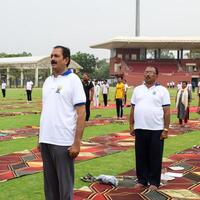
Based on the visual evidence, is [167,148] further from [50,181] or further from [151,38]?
[151,38]

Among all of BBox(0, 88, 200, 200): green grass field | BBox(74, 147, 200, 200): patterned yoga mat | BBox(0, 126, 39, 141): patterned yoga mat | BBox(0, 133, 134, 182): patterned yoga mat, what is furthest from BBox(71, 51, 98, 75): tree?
BBox(74, 147, 200, 200): patterned yoga mat

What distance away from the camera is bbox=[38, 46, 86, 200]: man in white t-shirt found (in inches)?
173

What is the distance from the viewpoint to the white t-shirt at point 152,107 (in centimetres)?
630

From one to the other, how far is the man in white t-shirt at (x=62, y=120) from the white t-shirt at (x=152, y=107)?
204 cm

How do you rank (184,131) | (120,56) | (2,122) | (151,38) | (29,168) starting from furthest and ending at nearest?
(120,56) < (151,38) < (2,122) < (184,131) < (29,168)

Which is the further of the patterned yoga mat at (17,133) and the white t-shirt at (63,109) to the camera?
the patterned yoga mat at (17,133)

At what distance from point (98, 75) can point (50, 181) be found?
313 ft

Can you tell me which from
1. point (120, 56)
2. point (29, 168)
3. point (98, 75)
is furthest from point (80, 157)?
point (98, 75)

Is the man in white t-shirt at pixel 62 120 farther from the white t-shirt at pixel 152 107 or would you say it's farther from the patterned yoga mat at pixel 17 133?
the patterned yoga mat at pixel 17 133

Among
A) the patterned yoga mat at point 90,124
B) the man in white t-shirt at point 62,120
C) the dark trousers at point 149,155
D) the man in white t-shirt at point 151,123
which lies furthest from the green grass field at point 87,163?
the man in white t-shirt at point 62,120

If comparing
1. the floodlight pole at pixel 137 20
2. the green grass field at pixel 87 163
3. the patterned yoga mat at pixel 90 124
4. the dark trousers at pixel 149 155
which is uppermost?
the floodlight pole at pixel 137 20

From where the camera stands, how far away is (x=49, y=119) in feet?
14.6

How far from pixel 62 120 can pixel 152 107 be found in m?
2.21

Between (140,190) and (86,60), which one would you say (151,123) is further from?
(86,60)
